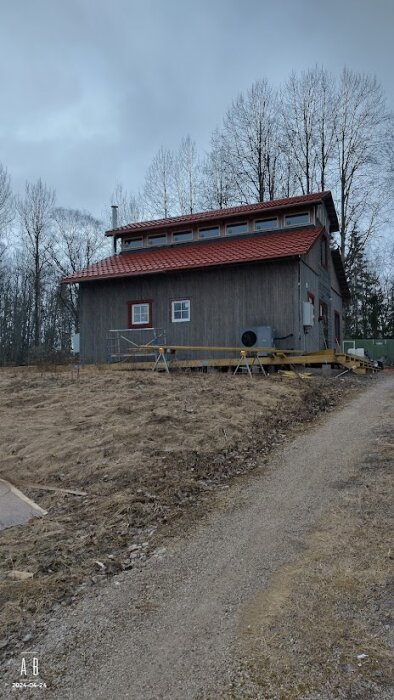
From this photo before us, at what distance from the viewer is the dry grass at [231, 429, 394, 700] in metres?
2.74

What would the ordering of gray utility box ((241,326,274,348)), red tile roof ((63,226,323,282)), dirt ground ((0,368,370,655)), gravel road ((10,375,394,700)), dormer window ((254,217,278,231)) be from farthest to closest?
dormer window ((254,217,278,231)) < red tile roof ((63,226,323,282)) < gray utility box ((241,326,274,348)) < dirt ground ((0,368,370,655)) < gravel road ((10,375,394,700))

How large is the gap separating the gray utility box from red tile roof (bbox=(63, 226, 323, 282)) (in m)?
2.41

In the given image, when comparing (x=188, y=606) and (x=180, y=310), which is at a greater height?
(x=180, y=310)

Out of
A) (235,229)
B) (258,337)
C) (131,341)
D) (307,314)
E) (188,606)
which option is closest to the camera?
(188,606)

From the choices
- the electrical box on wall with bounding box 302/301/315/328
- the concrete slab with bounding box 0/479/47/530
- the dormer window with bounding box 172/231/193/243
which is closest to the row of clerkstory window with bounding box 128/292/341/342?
the electrical box on wall with bounding box 302/301/315/328

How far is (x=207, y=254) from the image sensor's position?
19.2 metres

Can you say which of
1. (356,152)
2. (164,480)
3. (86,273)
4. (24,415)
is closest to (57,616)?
(164,480)

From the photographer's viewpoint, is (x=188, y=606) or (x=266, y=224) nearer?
(x=188, y=606)

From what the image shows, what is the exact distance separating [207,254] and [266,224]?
291 centimetres

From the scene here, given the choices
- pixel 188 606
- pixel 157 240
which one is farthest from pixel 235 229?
pixel 188 606

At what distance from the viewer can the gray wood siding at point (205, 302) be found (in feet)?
58.0

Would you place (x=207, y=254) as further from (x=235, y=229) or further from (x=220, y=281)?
(x=235, y=229)

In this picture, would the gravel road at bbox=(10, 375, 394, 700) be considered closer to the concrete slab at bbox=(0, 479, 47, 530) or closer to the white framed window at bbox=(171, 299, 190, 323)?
the concrete slab at bbox=(0, 479, 47, 530)

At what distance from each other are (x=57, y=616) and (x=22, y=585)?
2.01 ft
